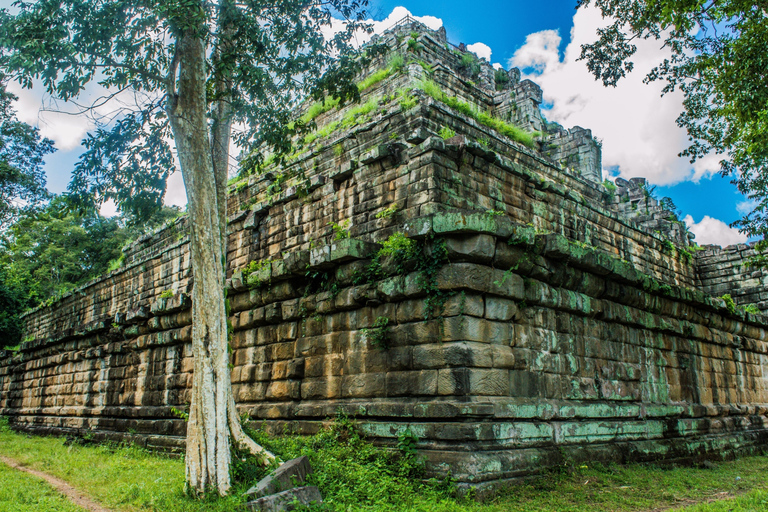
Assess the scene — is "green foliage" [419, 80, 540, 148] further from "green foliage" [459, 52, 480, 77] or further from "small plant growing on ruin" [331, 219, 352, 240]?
"small plant growing on ruin" [331, 219, 352, 240]

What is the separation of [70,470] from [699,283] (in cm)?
1660

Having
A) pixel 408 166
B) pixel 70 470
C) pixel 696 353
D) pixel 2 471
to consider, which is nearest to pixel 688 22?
pixel 408 166

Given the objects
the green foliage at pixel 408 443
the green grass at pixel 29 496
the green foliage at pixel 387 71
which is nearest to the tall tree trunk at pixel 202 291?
the green grass at pixel 29 496

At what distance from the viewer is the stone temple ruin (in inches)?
253

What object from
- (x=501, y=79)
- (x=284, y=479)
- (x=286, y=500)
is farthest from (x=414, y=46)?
(x=286, y=500)

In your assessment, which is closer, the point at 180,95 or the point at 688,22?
the point at 180,95

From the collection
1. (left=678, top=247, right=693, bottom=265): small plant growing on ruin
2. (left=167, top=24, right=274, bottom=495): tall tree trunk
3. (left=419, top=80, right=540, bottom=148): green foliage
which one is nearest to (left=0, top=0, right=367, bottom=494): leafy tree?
(left=167, top=24, right=274, bottom=495): tall tree trunk

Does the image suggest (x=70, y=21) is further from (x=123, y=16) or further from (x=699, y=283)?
(x=699, y=283)

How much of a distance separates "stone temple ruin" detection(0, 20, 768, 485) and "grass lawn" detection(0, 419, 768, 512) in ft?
0.91

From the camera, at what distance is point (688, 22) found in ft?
29.3

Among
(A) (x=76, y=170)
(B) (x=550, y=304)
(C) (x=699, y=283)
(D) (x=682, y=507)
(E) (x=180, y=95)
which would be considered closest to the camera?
(D) (x=682, y=507)

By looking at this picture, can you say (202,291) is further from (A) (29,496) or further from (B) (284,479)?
(A) (29,496)

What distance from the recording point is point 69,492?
6766 mm

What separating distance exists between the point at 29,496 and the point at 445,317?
5.12m
